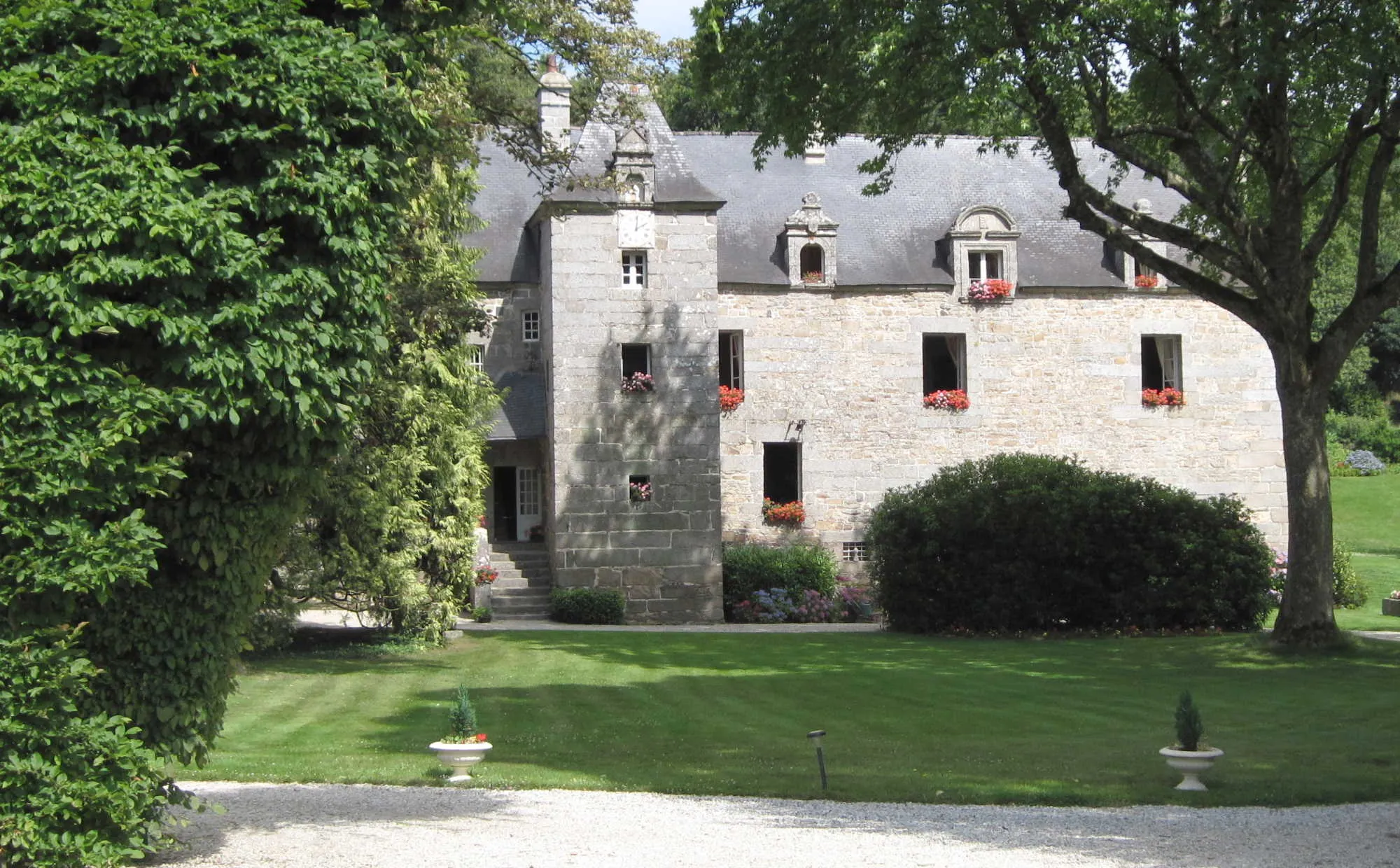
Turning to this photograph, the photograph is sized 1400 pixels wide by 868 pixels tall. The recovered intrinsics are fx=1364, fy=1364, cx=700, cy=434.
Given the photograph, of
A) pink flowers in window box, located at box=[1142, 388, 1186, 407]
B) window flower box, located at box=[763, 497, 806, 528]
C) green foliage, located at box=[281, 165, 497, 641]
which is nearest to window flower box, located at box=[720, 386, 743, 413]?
window flower box, located at box=[763, 497, 806, 528]

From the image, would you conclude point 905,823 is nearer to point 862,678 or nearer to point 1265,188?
point 862,678

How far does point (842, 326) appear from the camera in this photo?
25625 mm

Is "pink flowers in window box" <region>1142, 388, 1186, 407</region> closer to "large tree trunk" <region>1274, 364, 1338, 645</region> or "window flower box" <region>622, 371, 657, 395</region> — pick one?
"window flower box" <region>622, 371, 657, 395</region>

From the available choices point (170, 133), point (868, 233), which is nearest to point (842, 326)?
point (868, 233)

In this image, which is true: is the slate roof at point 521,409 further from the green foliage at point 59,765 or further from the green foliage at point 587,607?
the green foliage at point 59,765

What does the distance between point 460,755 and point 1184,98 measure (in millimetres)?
11455

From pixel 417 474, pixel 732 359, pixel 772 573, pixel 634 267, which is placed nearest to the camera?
pixel 417 474

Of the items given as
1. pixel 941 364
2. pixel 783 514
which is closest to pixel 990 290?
pixel 941 364

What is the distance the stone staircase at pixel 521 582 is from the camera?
2322 cm

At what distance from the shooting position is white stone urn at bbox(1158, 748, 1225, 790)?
8906 mm

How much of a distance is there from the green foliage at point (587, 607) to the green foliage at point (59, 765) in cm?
1621

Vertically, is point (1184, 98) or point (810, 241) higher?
A: point (810, 241)

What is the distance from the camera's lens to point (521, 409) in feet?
82.0

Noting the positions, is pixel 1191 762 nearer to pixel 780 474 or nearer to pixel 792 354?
pixel 792 354
